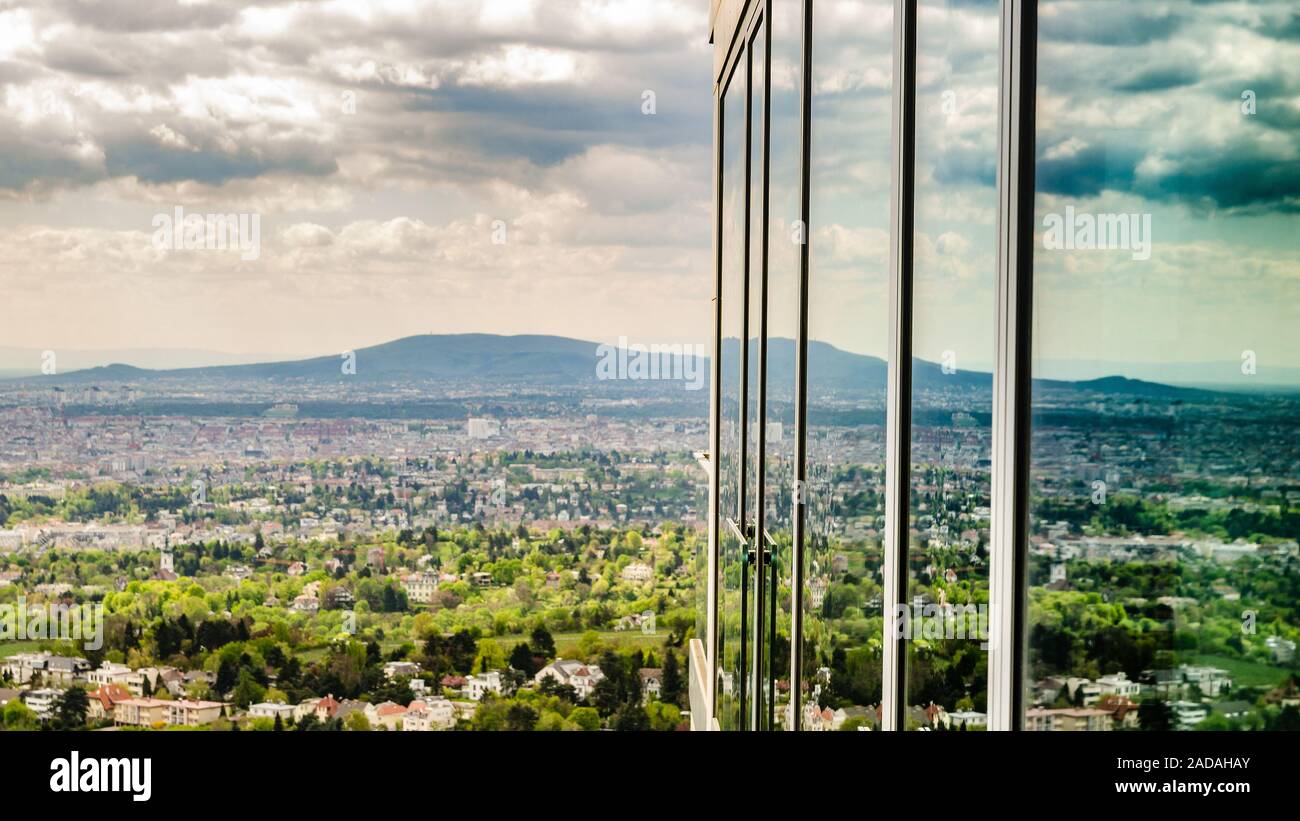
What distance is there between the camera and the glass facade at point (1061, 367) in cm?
55

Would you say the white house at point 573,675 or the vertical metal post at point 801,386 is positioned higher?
the vertical metal post at point 801,386

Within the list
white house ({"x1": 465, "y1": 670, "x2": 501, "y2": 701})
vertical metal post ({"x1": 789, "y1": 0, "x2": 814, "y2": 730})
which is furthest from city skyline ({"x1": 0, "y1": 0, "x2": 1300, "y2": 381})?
vertical metal post ({"x1": 789, "y1": 0, "x2": 814, "y2": 730})

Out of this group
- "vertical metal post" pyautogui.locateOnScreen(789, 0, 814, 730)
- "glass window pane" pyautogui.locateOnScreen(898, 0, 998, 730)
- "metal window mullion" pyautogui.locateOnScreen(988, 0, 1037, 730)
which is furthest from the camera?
"vertical metal post" pyautogui.locateOnScreen(789, 0, 814, 730)

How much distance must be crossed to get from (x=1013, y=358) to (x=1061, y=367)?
76 millimetres

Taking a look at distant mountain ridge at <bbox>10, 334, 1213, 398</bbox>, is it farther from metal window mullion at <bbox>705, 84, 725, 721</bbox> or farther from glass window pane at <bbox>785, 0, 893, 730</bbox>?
glass window pane at <bbox>785, 0, 893, 730</bbox>

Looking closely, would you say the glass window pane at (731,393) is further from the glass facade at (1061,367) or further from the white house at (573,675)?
the glass facade at (1061,367)

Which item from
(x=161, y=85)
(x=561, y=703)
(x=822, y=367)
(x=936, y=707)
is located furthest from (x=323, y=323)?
(x=936, y=707)

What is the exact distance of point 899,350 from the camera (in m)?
1.25

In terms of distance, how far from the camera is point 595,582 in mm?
3975

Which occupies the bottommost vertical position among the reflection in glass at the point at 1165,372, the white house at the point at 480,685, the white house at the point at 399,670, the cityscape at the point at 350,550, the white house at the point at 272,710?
the white house at the point at 272,710

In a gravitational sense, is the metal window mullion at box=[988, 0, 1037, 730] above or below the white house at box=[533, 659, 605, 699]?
above

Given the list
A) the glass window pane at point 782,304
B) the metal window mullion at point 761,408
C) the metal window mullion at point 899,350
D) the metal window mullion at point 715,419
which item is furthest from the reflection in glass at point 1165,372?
the metal window mullion at point 715,419

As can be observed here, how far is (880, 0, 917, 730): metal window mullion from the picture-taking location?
1235mm

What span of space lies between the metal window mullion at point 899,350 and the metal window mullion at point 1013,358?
343mm
